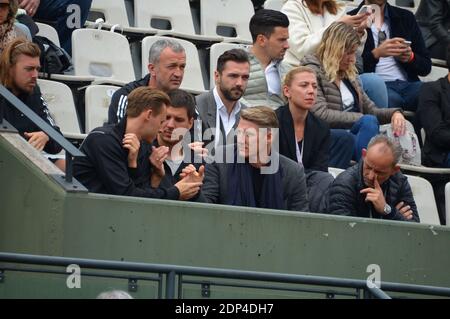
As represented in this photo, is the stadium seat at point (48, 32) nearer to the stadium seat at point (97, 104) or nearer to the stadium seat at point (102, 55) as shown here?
the stadium seat at point (102, 55)

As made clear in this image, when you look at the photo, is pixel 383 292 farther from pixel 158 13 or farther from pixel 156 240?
pixel 158 13

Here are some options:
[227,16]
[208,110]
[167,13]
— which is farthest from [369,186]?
[227,16]

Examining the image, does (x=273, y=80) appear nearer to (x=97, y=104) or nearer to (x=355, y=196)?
(x=97, y=104)

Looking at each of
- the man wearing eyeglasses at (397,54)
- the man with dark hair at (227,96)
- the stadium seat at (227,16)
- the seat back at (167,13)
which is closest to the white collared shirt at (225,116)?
the man with dark hair at (227,96)

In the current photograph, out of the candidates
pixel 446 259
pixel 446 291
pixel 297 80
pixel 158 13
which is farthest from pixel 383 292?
pixel 158 13

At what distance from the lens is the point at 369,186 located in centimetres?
1148

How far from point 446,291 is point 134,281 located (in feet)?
6.53

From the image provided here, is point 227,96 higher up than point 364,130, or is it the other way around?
point 227,96

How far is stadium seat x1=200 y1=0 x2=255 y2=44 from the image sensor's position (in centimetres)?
1495

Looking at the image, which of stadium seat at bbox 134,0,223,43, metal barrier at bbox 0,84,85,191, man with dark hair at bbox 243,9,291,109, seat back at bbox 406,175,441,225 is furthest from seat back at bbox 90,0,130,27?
metal barrier at bbox 0,84,85,191

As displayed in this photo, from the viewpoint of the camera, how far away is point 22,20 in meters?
12.7

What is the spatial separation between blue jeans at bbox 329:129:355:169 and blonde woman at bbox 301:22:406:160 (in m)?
0.14

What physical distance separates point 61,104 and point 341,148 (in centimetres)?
215

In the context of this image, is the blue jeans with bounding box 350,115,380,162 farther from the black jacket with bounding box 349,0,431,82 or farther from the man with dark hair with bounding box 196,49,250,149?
the black jacket with bounding box 349,0,431,82
